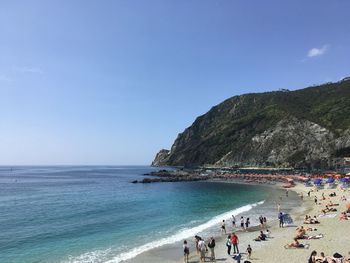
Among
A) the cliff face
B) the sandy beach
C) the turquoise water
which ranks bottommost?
the turquoise water

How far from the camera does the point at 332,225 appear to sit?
3250 cm

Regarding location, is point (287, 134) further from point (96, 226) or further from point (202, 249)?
point (202, 249)

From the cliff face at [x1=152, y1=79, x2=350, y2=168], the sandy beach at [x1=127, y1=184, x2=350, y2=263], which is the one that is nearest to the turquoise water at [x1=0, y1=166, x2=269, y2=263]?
the sandy beach at [x1=127, y1=184, x2=350, y2=263]

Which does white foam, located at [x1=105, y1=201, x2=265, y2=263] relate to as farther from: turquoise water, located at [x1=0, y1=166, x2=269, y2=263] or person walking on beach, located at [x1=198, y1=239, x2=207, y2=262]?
person walking on beach, located at [x1=198, y1=239, x2=207, y2=262]

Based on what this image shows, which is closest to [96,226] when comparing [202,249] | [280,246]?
[202,249]

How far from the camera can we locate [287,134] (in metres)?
142

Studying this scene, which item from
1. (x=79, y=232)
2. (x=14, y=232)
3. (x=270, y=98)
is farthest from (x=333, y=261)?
(x=270, y=98)

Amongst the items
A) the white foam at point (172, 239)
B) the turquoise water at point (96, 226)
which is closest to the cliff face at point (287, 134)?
the turquoise water at point (96, 226)

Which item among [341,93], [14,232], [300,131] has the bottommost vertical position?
[14,232]

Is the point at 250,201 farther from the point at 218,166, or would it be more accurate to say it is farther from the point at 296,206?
the point at 218,166

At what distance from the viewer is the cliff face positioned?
127000 mm

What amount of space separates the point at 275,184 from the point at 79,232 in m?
64.2

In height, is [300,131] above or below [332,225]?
above

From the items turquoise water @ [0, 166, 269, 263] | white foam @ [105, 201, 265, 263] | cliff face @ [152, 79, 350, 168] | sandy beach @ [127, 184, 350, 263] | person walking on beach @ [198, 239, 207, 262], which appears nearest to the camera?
sandy beach @ [127, 184, 350, 263]
